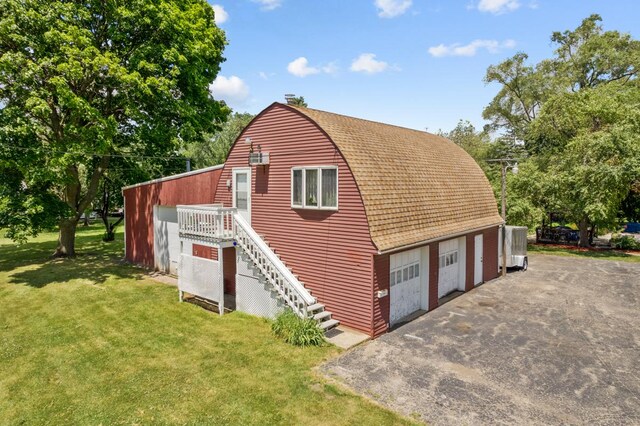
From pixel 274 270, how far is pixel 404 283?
14.1 ft

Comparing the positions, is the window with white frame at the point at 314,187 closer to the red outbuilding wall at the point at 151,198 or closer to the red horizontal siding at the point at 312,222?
the red horizontal siding at the point at 312,222

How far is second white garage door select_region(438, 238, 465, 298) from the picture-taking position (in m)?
14.5

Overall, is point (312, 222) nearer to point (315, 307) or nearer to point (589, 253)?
point (315, 307)

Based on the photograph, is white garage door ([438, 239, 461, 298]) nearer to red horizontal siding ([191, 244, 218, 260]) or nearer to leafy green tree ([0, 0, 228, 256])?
red horizontal siding ([191, 244, 218, 260])

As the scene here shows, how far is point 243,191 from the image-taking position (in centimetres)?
1435

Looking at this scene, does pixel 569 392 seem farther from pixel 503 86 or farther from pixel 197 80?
pixel 503 86

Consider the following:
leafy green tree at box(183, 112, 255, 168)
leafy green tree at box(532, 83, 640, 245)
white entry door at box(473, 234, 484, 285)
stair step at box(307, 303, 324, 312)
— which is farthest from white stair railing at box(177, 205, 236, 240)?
leafy green tree at box(183, 112, 255, 168)

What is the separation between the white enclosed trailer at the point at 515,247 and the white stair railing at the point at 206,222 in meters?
13.9

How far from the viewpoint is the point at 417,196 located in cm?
1308

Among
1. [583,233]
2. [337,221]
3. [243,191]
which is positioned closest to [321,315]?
[337,221]

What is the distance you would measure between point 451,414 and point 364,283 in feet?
13.9

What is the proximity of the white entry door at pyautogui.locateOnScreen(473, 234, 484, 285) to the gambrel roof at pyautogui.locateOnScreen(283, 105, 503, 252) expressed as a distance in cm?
88

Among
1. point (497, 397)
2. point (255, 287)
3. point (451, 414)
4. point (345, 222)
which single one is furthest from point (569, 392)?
point (255, 287)

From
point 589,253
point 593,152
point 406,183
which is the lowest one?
point 589,253
